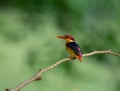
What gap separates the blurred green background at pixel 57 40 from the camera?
2.28 feet

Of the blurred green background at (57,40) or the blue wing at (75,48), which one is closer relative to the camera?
the blue wing at (75,48)

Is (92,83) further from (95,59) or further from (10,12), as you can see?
(10,12)

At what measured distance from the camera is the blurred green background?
27.4 inches

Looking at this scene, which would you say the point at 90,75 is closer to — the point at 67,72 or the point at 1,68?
the point at 67,72

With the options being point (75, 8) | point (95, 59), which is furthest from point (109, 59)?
point (75, 8)

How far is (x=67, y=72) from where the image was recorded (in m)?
0.69

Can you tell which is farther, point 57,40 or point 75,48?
point 57,40

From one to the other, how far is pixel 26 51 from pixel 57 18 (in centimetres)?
10

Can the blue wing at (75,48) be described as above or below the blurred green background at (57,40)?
below

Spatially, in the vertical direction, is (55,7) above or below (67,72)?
above

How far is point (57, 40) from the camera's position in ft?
2.44

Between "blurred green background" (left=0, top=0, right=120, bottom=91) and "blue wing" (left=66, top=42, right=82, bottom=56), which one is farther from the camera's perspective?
"blurred green background" (left=0, top=0, right=120, bottom=91)

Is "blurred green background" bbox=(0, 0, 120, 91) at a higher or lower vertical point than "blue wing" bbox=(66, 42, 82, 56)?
higher

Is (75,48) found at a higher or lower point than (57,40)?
lower
